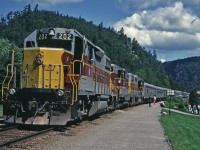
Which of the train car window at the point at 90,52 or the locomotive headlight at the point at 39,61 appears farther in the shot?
the train car window at the point at 90,52

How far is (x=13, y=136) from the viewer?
50.1 ft

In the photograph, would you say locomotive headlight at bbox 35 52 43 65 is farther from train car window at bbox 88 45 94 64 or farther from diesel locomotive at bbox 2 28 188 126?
train car window at bbox 88 45 94 64

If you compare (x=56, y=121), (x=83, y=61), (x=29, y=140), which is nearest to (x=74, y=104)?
(x=56, y=121)

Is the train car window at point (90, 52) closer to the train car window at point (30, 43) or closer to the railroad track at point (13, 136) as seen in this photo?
the train car window at point (30, 43)

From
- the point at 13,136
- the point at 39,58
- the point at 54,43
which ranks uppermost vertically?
the point at 54,43

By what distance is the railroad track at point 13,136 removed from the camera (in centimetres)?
1321

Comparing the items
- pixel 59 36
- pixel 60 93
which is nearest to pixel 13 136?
Answer: pixel 60 93

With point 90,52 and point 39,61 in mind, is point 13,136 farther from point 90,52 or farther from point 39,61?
point 90,52

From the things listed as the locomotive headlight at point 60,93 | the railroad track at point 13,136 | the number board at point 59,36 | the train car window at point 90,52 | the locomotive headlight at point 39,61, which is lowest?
the railroad track at point 13,136

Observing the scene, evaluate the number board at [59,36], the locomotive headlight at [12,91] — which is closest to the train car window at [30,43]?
the number board at [59,36]

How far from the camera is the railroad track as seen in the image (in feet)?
43.3

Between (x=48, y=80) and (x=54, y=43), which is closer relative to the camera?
(x=48, y=80)

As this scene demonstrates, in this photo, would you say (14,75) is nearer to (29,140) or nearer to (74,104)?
(74,104)

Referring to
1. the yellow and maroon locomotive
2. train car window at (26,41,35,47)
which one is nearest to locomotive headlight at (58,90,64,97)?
the yellow and maroon locomotive
